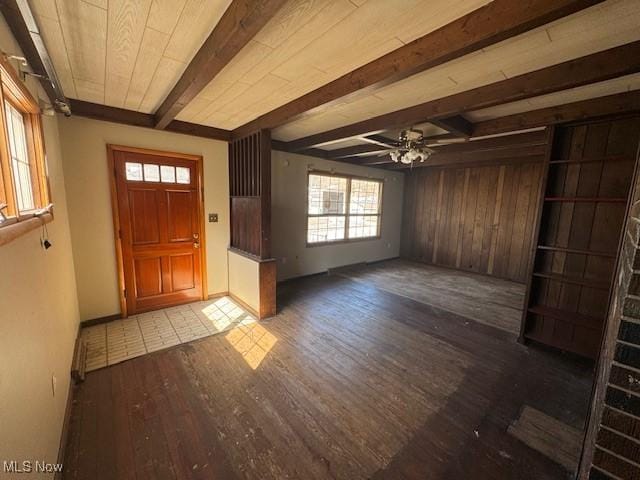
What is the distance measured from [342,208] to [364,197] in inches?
31.8

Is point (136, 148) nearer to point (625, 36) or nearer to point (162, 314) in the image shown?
point (162, 314)

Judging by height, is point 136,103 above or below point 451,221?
above

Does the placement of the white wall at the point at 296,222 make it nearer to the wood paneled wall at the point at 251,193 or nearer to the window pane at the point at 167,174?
the wood paneled wall at the point at 251,193

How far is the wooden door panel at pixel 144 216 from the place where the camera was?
3.25m

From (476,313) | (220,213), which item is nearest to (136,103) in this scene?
(220,213)

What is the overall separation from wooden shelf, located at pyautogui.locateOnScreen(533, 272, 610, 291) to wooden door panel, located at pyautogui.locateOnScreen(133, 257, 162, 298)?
4.64 meters

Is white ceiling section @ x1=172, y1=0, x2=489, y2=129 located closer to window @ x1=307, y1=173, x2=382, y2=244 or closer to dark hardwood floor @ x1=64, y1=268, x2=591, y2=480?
dark hardwood floor @ x1=64, y1=268, x2=591, y2=480

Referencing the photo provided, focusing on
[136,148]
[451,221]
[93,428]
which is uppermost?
[136,148]

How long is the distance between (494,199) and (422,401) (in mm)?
5196

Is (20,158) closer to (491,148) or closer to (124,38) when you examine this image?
(124,38)

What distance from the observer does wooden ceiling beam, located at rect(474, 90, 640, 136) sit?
225cm

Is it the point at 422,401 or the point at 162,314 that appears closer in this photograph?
the point at 422,401

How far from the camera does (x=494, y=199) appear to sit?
5711 millimetres

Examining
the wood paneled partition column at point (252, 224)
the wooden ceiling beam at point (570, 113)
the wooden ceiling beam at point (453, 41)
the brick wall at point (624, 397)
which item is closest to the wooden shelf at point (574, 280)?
the wooden ceiling beam at point (570, 113)
